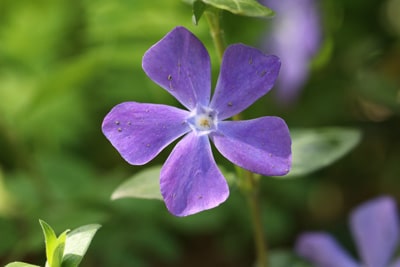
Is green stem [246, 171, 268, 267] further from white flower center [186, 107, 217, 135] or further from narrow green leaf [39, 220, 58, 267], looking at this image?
narrow green leaf [39, 220, 58, 267]

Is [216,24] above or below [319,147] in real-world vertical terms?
above

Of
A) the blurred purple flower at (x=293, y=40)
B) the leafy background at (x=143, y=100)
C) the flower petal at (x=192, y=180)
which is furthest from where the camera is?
the blurred purple flower at (x=293, y=40)

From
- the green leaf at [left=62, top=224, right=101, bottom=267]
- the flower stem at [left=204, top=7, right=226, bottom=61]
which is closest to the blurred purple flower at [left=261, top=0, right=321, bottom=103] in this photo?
the flower stem at [left=204, top=7, right=226, bottom=61]

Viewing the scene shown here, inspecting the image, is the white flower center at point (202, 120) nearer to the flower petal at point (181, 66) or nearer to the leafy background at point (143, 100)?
the flower petal at point (181, 66)

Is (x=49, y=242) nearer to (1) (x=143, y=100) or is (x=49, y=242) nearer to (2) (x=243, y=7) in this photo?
(2) (x=243, y=7)

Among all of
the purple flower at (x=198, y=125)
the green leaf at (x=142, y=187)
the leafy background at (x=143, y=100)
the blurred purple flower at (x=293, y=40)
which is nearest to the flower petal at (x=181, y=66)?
the purple flower at (x=198, y=125)

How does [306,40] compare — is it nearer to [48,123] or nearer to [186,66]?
[48,123]

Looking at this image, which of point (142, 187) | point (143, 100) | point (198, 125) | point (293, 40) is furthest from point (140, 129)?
point (293, 40)
